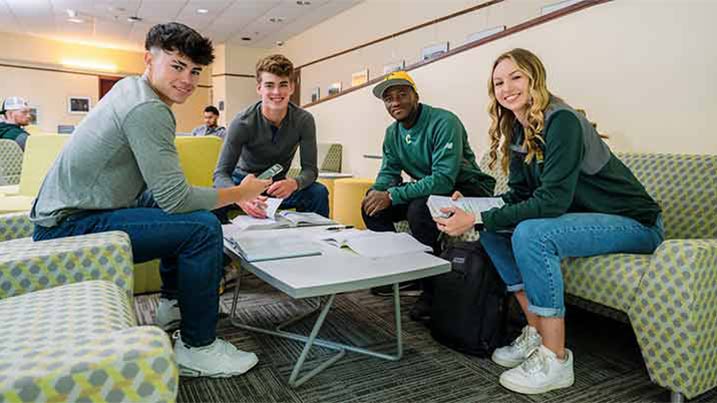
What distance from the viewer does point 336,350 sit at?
2.00 meters

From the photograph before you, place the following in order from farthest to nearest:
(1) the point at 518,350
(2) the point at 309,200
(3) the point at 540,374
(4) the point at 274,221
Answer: (2) the point at 309,200 → (4) the point at 274,221 → (1) the point at 518,350 → (3) the point at 540,374

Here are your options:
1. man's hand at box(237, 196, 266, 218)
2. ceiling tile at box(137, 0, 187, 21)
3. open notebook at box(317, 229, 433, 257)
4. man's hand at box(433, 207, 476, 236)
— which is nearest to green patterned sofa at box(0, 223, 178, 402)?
open notebook at box(317, 229, 433, 257)

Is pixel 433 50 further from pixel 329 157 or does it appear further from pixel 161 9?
pixel 161 9

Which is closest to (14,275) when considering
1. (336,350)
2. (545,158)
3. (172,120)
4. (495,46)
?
(172,120)

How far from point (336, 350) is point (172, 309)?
0.74m

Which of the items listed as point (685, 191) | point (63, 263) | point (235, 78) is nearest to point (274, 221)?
point (63, 263)

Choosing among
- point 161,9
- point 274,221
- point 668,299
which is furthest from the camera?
point 161,9

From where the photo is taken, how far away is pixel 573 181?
172 cm

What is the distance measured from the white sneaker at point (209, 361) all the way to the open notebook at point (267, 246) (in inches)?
13.5

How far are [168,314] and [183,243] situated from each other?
0.59 m

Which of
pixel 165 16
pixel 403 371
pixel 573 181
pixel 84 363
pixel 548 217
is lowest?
pixel 403 371

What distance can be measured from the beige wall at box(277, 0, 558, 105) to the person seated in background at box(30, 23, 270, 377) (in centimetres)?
404

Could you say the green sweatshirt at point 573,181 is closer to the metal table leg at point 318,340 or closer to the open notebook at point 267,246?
the metal table leg at point 318,340

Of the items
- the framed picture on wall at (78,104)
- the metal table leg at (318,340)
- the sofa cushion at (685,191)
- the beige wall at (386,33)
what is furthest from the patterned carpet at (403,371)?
the framed picture on wall at (78,104)
